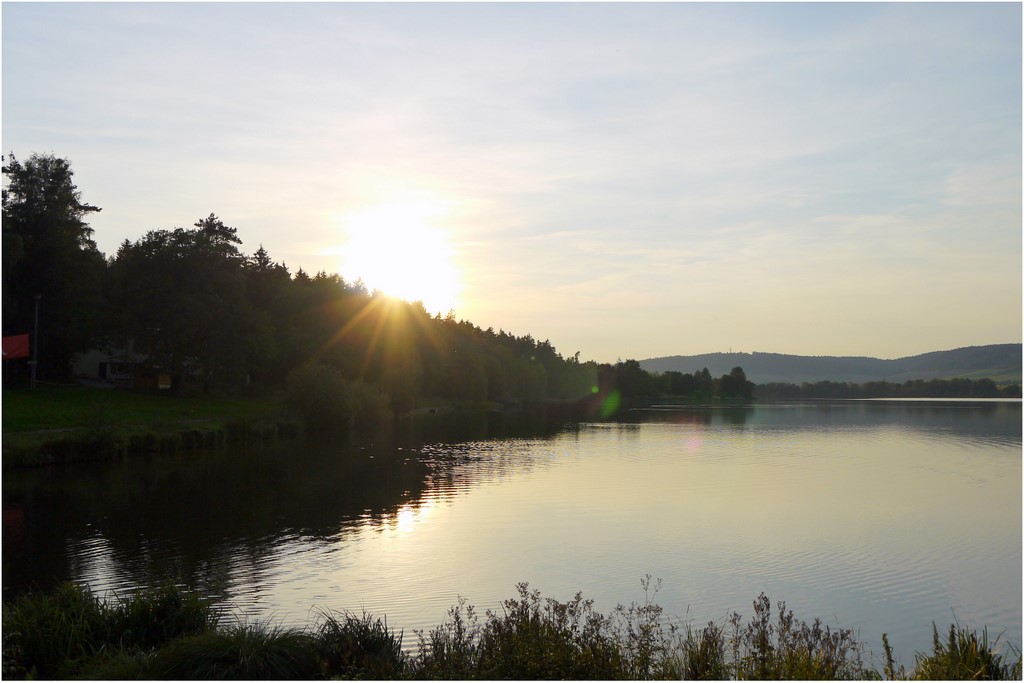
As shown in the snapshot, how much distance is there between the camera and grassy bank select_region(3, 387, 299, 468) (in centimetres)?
4088

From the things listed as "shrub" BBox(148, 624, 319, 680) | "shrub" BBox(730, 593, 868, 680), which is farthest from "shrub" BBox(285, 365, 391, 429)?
"shrub" BBox(730, 593, 868, 680)

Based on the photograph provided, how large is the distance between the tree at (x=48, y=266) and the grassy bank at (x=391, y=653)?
4934 centimetres

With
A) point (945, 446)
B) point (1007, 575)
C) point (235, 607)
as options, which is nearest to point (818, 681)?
point (235, 607)

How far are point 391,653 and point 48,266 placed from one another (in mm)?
55131

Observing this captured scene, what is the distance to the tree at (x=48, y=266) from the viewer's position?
5741 cm

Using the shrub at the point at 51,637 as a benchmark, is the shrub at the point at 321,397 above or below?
above

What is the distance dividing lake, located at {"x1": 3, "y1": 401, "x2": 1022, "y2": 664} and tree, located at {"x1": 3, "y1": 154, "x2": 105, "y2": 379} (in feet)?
66.1

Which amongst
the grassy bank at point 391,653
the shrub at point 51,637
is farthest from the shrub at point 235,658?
the shrub at point 51,637

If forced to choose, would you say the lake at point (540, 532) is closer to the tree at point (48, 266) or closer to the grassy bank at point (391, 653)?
the grassy bank at point (391, 653)

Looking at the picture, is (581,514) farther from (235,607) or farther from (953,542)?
(235,607)

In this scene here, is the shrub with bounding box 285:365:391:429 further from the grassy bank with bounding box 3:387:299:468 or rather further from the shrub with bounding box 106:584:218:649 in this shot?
the shrub with bounding box 106:584:218:649

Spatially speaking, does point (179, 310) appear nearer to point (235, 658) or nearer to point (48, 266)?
point (48, 266)

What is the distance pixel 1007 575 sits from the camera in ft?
70.4

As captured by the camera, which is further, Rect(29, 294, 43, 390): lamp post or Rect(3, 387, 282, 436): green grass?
Rect(29, 294, 43, 390): lamp post
